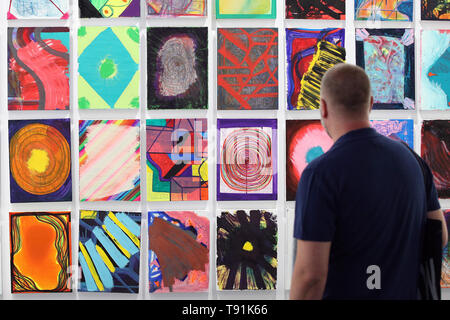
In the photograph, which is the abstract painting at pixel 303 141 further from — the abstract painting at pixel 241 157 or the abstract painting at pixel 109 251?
the abstract painting at pixel 109 251

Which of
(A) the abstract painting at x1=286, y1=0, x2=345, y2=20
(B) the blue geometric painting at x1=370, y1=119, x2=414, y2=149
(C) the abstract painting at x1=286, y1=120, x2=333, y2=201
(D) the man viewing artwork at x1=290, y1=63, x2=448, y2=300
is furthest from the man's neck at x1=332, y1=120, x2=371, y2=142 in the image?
(A) the abstract painting at x1=286, y1=0, x2=345, y2=20

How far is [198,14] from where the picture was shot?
2.26 metres

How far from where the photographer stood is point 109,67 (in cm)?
225

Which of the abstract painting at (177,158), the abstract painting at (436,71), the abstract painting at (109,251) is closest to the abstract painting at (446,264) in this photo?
the abstract painting at (436,71)

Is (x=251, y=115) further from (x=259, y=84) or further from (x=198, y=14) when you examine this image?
(x=198, y=14)

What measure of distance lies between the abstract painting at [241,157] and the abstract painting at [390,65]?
68 centimetres

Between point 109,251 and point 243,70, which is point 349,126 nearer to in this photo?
point 243,70

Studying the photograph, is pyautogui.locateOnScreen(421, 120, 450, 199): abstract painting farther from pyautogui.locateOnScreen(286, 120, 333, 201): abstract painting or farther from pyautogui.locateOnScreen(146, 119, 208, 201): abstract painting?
pyautogui.locateOnScreen(146, 119, 208, 201): abstract painting

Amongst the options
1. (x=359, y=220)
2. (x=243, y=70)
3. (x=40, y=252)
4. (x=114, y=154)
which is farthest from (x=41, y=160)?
(x=359, y=220)

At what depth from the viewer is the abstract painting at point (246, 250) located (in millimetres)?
2262

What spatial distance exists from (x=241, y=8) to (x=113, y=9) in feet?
2.47
